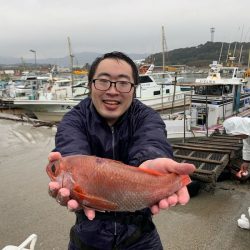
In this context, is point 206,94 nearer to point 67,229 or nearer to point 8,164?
point 8,164

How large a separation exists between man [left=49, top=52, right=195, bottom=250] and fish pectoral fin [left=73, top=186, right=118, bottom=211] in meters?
0.27

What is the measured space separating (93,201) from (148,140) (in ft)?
1.85

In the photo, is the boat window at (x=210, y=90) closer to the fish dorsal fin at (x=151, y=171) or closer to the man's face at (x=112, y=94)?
the man's face at (x=112, y=94)

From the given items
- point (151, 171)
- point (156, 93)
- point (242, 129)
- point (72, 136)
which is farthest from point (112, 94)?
point (156, 93)

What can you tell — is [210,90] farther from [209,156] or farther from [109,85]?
[109,85]

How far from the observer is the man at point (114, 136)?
223 centimetres

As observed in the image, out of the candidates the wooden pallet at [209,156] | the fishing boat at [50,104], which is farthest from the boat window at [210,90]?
the fishing boat at [50,104]

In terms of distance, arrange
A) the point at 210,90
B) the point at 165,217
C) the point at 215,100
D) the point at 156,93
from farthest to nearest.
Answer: the point at 156,93, the point at 210,90, the point at 215,100, the point at 165,217

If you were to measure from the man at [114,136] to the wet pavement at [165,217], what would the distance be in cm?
299

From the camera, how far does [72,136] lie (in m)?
2.23

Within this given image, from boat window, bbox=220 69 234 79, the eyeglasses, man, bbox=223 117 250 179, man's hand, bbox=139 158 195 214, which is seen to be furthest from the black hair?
boat window, bbox=220 69 234 79

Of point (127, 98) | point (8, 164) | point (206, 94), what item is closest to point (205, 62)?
point (206, 94)

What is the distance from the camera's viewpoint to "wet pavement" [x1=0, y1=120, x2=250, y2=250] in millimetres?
5183

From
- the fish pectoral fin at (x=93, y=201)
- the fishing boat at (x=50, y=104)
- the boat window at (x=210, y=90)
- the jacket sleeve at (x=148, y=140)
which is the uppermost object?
the jacket sleeve at (x=148, y=140)
